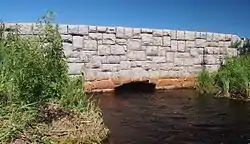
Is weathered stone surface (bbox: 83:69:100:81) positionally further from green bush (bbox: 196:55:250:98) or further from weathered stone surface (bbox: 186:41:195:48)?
weathered stone surface (bbox: 186:41:195:48)

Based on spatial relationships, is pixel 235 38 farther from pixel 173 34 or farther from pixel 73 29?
pixel 73 29

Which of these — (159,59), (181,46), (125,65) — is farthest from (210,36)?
(125,65)

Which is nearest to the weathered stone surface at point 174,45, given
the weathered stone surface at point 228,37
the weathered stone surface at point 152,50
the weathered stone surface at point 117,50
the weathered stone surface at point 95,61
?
the weathered stone surface at point 152,50

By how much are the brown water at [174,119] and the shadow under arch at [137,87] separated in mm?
865

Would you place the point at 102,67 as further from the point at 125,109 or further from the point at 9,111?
the point at 9,111

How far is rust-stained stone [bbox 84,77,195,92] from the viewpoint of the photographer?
36.0 ft

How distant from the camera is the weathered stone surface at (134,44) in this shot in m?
11.5

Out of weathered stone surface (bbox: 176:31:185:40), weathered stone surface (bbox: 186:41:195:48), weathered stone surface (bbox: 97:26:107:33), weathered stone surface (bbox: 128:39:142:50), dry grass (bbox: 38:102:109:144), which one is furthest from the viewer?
weathered stone surface (bbox: 186:41:195:48)

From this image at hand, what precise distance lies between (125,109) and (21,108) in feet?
11.4

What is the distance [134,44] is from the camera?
11531mm

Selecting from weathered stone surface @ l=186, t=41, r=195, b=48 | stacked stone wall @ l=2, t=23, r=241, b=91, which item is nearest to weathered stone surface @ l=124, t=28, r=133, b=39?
stacked stone wall @ l=2, t=23, r=241, b=91

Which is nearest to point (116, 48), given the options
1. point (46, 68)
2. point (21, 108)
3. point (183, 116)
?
point (183, 116)

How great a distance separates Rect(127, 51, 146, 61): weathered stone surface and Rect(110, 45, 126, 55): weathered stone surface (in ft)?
0.66

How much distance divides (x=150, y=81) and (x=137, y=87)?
43cm
